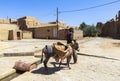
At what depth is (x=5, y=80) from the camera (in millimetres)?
7633

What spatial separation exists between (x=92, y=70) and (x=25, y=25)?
38165 mm

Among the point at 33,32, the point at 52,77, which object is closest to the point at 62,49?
the point at 52,77

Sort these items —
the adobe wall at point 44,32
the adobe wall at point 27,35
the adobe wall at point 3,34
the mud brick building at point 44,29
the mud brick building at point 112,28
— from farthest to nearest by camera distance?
the mud brick building at point 112,28 → the adobe wall at point 27,35 → the adobe wall at point 44,32 → the mud brick building at point 44,29 → the adobe wall at point 3,34

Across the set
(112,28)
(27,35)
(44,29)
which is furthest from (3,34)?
(112,28)

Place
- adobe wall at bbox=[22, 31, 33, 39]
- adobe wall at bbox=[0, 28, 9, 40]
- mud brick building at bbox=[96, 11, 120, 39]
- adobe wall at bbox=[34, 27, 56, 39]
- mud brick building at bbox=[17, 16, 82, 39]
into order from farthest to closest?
1. mud brick building at bbox=[96, 11, 120, 39]
2. adobe wall at bbox=[22, 31, 33, 39]
3. adobe wall at bbox=[34, 27, 56, 39]
4. mud brick building at bbox=[17, 16, 82, 39]
5. adobe wall at bbox=[0, 28, 9, 40]

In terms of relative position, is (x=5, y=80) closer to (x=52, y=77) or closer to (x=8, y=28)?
(x=52, y=77)

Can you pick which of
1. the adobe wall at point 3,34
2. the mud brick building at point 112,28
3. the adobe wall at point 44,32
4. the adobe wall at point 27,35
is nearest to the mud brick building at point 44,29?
the adobe wall at point 44,32

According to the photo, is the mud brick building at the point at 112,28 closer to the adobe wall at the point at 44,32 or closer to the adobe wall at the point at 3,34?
the adobe wall at the point at 44,32

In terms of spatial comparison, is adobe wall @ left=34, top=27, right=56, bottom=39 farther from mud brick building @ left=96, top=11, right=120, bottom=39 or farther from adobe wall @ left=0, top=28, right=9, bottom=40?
→ mud brick building @ left=96, top=11, right=120, bottom=39

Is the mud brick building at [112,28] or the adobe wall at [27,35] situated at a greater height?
the mud brick building at [112,28]

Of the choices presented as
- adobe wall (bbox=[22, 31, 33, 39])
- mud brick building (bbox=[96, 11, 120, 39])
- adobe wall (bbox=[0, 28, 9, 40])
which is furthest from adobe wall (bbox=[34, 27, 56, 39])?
mud brick building (bbox=[96, 11, 120, 39])

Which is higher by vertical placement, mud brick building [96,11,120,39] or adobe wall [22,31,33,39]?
mud brick building [96,11,120,39]

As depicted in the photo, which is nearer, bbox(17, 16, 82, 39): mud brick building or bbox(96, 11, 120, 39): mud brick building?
bbox(17, 16, 82, 39): mud brick building

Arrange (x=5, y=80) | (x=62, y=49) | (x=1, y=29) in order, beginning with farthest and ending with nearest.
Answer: (x=1, y=29)
(x=62, y=49)
(x=5, y=80)
